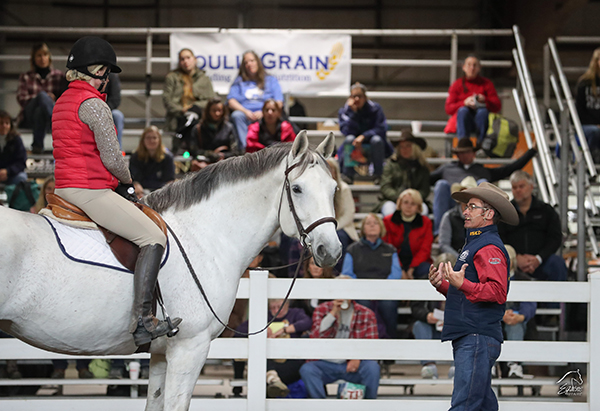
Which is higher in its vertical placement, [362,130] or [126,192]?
[362,130]

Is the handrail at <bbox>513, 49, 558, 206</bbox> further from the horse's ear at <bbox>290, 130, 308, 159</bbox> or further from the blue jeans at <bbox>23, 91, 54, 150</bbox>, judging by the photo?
the blue jeans at <bbox>23, 91, 54, 150</bbox>

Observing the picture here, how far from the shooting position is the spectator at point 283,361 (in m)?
5.08

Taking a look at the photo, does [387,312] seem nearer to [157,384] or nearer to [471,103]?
[157,384]

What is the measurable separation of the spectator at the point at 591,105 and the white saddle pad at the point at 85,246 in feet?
21.8

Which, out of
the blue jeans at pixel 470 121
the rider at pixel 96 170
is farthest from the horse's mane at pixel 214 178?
the blue jeans at pixel 470 121

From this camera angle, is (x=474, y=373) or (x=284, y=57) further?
(x=284, y=57)

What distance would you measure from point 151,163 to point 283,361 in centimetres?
311

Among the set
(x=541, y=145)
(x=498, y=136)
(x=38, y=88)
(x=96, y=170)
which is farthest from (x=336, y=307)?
(x=38, y=88)

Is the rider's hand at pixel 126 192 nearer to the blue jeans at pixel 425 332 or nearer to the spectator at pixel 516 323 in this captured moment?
the blue jeans at pixel 425 332

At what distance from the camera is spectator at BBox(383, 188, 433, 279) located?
6.52 m

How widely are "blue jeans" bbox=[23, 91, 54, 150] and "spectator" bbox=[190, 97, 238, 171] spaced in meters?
1.85

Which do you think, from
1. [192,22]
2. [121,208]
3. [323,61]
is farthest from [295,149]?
[192,22]

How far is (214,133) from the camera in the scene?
25.5ft

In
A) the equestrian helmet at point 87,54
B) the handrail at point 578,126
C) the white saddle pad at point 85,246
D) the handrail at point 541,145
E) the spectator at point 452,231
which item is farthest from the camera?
the handrail at point 541,145
